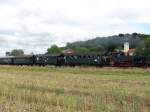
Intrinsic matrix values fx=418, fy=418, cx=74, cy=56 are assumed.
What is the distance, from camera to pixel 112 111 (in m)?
13.9

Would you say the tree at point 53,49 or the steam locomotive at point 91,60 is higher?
the tree at point 53,49

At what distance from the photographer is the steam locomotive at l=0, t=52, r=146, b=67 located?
187ft

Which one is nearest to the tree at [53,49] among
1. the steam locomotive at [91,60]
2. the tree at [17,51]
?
the tree at [17,51]

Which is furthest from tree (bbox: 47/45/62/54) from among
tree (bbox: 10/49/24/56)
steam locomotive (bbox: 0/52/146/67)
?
steam locomotive (bbox: 0/52/146/67)

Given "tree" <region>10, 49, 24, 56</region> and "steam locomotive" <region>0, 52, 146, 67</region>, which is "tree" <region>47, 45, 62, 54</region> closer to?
"tree" <region>10, 49, 24, 56</region>

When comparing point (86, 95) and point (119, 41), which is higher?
point (119, 41)

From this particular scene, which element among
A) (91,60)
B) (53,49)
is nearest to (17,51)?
(53,49)

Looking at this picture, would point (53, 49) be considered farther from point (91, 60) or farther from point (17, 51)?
point (91, 60)

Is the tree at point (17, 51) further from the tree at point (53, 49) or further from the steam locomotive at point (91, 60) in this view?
the steam locomotive at point (91, 60)

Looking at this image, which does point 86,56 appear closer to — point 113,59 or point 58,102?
point 113,59

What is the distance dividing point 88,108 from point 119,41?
86.6m

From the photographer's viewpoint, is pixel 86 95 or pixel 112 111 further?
pixel 86 95

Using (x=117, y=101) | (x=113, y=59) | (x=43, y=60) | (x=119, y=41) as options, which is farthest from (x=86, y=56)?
(x=117, y=101)

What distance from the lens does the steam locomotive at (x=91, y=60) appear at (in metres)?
56.9
